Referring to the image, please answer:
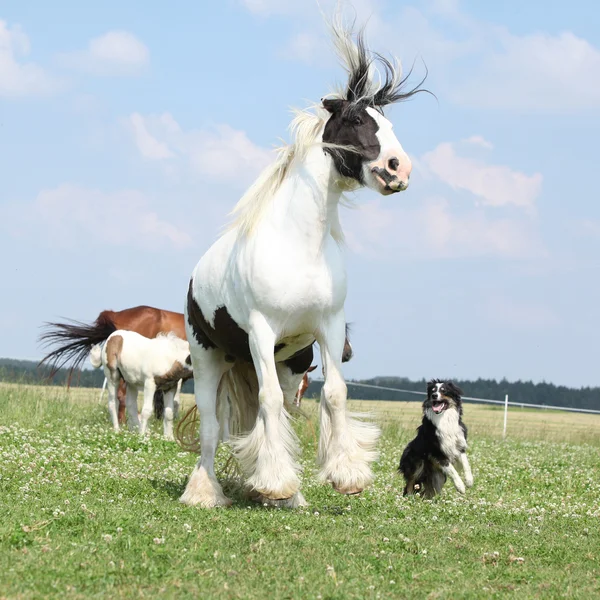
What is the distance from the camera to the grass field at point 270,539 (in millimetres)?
5480

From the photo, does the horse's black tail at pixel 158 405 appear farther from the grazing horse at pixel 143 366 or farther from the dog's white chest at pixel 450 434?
the dog's white chest at pixel 450 434

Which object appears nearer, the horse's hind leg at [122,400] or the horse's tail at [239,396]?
the horse's tail at [239,396]

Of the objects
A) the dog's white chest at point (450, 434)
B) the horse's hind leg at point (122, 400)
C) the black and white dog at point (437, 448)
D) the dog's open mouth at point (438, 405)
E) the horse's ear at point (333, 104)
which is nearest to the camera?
the horse's ear at point (333, 104)

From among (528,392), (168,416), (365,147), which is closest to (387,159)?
(365,147)

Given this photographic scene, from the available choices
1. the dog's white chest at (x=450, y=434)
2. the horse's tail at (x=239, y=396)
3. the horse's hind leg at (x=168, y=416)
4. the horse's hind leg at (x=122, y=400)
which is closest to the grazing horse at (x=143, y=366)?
the horse's hind leg at (x=168, y=416)

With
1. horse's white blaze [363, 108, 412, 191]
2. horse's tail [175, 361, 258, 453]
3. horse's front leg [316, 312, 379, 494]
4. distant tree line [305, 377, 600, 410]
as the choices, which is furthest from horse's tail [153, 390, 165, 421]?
distant tree line [305, 377, 600, 410]

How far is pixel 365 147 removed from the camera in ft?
26.0

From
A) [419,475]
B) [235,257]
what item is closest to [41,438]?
[419,475]

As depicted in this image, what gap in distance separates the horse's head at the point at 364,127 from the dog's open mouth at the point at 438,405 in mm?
4951

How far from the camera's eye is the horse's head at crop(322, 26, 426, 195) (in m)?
7.72

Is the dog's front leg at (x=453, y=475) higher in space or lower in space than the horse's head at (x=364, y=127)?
lower

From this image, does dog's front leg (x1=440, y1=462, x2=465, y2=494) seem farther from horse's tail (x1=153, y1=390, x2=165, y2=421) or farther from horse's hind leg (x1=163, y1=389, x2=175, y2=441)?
horse's tail (x1=153, y1=390, x2=165, y2=421)

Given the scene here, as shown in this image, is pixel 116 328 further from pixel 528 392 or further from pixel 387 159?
pixel 528 392

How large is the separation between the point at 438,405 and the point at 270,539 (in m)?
5.88
